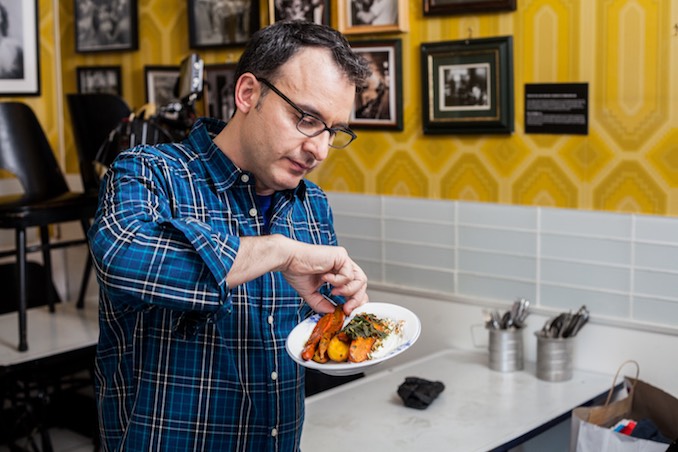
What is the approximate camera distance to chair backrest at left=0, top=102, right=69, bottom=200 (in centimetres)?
347

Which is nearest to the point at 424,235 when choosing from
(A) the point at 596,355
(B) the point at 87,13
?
(A) the point at 596,355

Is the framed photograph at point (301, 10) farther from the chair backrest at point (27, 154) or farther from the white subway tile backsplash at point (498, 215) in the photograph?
the chair backrest at point (27, 154)

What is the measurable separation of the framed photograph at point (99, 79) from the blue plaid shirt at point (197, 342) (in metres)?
2.36

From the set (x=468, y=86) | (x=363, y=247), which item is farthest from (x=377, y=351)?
(x=363, y=247)

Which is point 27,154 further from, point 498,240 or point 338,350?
point 338,350

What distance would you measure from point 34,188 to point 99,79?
28.2 inches

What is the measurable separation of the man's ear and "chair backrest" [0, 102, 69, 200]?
209cm

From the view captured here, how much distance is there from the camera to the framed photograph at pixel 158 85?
12.2 feet

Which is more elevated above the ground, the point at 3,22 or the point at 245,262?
the point at 3,22

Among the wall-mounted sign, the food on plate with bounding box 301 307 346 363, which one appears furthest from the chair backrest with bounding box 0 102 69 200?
the food on plate with bounding box 301 307 346 363

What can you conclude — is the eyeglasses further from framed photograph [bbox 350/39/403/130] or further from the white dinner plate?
framed photograph [bbox 350/39/403/130]

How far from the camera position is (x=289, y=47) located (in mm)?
1531

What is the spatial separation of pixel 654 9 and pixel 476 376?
1.15m

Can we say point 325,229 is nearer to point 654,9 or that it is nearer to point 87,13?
point 654,9
